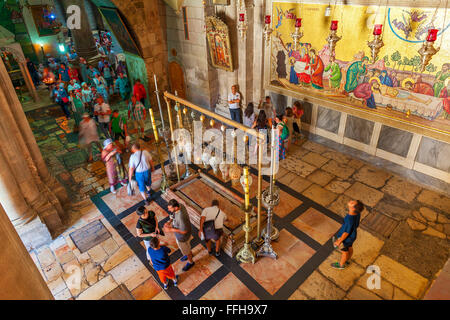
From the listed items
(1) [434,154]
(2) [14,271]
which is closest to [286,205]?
(1) [434,154]

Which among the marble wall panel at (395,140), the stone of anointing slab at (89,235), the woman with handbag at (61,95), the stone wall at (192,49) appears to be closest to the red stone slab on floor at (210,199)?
the stone of anointing slab at (89,235)

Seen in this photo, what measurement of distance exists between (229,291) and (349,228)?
6.94 ft

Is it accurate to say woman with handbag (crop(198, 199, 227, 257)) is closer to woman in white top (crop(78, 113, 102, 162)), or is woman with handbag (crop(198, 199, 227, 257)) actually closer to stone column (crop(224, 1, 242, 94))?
woman in white top (crop(78, 113, 102, 162))

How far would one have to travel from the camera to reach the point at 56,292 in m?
4.95

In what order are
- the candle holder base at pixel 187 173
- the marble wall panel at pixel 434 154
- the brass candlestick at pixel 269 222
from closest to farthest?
1. the brass candlestick at pixel 269 222
2. the marble wall panel at pixel 434 154
3. the candle holder base at pixel 187 173

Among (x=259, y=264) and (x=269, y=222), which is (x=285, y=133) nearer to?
(x=269, y=222)

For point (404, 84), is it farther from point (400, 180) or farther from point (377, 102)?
point (400, 180)

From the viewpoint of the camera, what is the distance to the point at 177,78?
11.3m

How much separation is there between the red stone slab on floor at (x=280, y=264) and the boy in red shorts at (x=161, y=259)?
4.32ft

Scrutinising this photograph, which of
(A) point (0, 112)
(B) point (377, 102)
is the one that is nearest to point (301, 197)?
(B) point (377, 102)

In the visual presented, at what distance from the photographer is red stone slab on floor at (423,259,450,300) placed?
4.24 m

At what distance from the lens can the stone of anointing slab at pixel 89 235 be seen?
5.83m

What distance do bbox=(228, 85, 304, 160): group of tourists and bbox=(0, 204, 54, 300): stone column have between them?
6.01 meters

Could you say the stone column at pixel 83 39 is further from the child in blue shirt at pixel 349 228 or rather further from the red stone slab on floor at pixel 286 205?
the child in blue shirt at pixel 349 228
